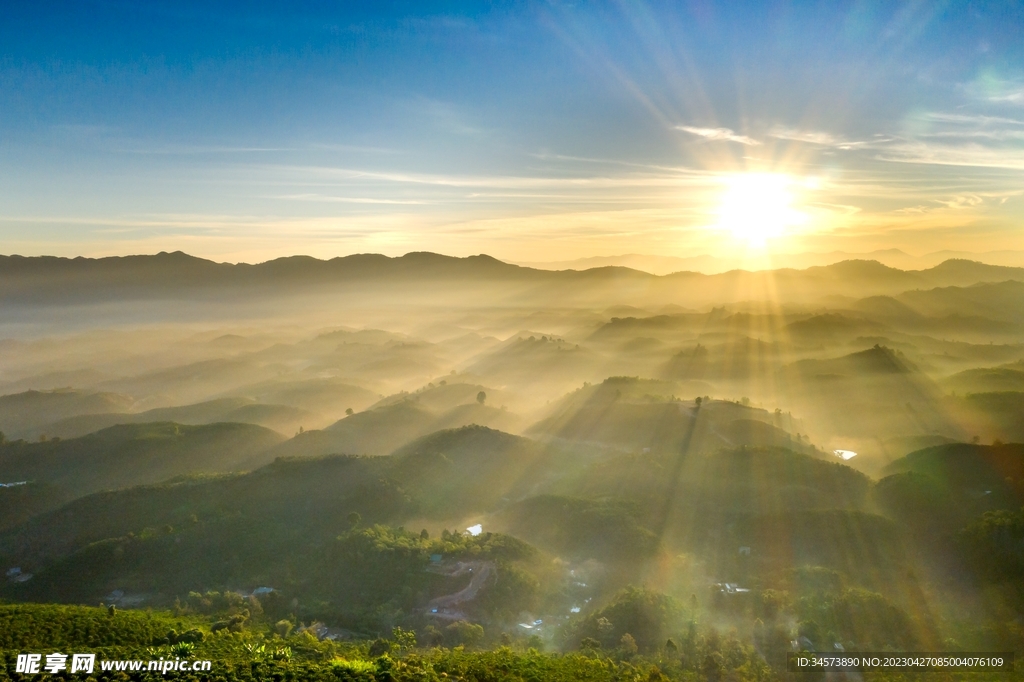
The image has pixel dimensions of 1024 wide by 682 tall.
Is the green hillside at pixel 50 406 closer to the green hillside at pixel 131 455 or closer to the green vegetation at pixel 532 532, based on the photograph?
the green vegetation at pixel 532 532

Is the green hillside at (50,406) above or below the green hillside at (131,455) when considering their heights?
below

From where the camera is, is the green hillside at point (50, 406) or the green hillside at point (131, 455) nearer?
the green hillside at point (131, 455)
